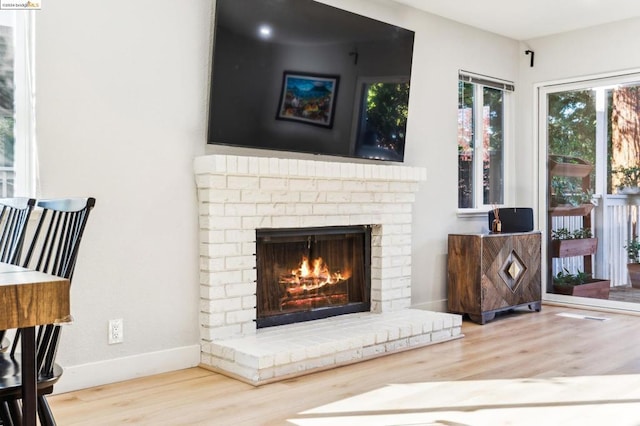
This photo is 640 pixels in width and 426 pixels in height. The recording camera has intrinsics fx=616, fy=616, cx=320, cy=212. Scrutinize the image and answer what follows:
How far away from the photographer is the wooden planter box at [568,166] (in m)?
5.41

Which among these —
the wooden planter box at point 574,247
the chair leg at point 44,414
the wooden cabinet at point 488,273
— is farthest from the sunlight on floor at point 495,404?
the wooden planter box at point 574,247

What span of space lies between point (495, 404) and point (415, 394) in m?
0.37

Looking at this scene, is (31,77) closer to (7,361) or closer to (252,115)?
(252,115)

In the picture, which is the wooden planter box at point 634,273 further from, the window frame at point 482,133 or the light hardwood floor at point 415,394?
the light hardwood floor at point 415,394

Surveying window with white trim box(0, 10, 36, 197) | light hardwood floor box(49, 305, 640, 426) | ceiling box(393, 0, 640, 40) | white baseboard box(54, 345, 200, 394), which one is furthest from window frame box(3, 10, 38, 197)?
ceiling box(393, 0, 640, 40)

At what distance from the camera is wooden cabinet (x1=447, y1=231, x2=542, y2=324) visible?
15.2 feet

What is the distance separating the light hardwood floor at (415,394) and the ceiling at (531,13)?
2513 mm

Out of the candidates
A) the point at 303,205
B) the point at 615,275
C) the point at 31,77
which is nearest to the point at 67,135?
the point at 31,77

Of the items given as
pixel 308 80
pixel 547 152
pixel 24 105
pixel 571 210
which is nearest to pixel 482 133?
pixel 547 152

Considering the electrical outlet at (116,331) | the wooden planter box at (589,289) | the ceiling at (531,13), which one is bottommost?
the wooden planter box at (589,289)

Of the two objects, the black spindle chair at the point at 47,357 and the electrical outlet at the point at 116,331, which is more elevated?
the black spindle chair at the point at 47,357

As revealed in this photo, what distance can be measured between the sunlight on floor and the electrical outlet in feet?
3.58

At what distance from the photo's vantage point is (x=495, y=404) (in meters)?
2.75

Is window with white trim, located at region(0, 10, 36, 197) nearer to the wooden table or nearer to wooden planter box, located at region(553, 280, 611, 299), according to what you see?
the wooden table
